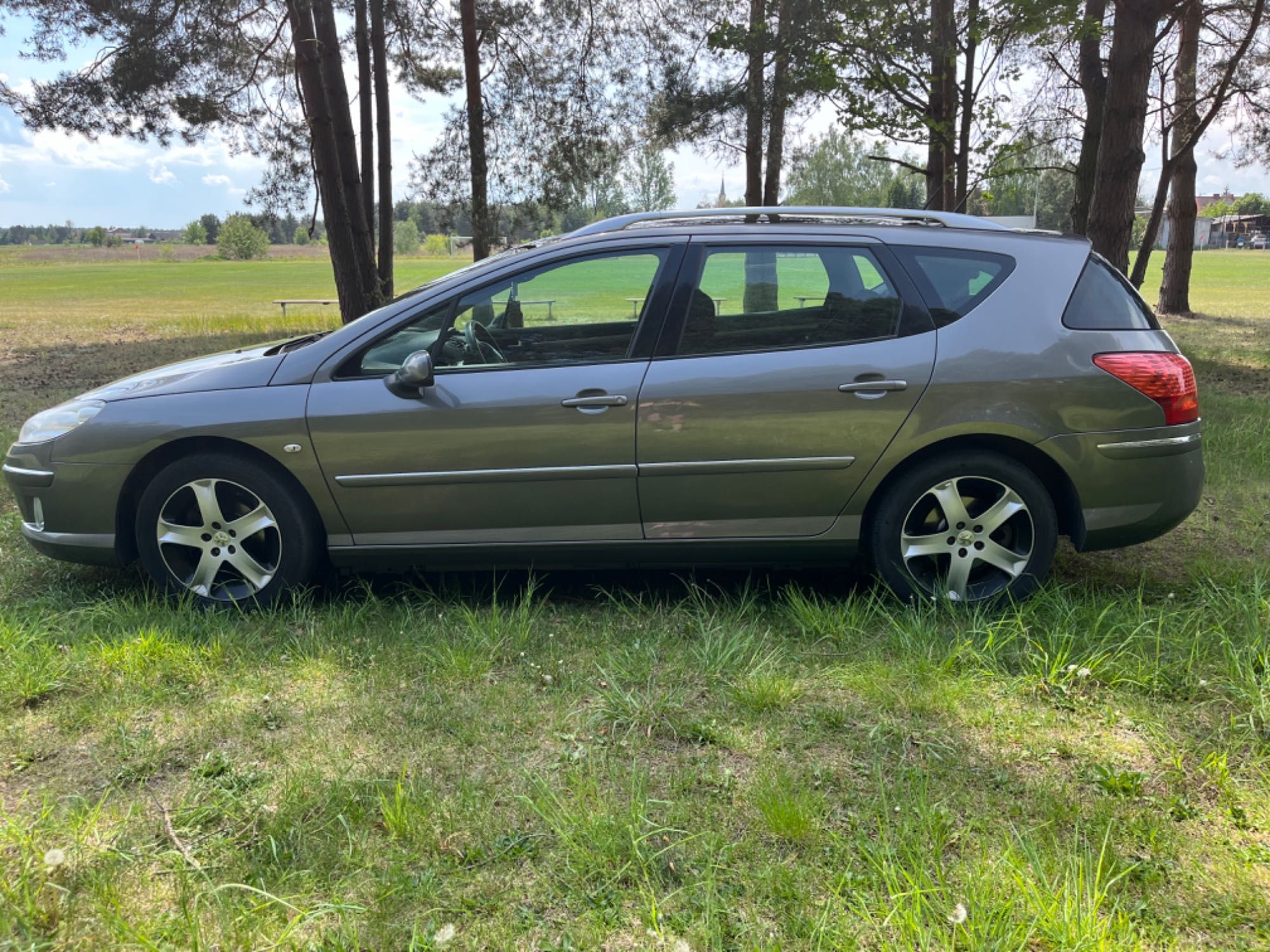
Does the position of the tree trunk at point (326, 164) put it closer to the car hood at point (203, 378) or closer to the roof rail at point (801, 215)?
the car hood at point (203, 378)

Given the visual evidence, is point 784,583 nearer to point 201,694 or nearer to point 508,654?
point 508,654

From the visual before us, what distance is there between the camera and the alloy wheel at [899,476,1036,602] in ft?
11.9

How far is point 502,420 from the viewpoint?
3598 millimetres

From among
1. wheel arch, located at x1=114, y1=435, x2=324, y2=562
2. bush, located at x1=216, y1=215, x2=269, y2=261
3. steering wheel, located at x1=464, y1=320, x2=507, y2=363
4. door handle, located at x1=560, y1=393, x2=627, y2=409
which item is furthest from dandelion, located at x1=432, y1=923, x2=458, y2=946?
bush, located at x1=216, y1=215, x2=269, y2=261

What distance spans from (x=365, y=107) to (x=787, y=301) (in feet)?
41.2

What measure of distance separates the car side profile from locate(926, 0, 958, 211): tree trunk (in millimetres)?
7908

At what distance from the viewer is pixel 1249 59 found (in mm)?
16812

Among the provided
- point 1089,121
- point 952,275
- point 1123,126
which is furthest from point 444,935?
point 1089,121

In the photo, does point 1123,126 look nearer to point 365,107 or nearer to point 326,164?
point 326,164

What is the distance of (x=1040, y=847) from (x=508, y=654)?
1.92m

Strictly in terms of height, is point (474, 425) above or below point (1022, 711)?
above

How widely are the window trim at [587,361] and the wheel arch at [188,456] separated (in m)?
0.45

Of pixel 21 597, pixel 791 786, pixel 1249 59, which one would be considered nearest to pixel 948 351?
pixel 791 786

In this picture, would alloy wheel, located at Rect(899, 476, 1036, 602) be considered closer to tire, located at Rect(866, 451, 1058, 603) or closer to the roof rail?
tire, located at Rect(866, 451, 1058, 603)
